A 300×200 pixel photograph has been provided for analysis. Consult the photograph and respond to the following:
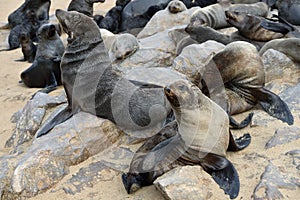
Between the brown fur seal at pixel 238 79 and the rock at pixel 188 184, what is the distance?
133 cm

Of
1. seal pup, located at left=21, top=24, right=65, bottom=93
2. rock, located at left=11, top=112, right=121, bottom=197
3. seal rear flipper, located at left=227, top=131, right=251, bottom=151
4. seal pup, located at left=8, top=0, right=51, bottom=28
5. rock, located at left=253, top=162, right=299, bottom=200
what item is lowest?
seal pup, located at left=8, top=0, right=51, bottom=28

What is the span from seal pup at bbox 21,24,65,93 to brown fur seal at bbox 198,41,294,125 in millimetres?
3176

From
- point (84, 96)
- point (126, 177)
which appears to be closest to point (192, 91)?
point (126, 177)

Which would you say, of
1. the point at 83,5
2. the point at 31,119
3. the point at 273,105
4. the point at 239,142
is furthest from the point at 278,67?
the point at 83,5

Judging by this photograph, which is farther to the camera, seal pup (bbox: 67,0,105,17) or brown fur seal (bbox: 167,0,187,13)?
seal pup (bbox: 67,0,105,17)

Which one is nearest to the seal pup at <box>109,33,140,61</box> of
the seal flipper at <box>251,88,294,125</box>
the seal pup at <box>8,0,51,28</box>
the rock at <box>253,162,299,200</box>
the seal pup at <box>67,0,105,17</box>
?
the seal flipper at <box>251,88,294,125</box>

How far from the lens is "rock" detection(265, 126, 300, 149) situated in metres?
3.62

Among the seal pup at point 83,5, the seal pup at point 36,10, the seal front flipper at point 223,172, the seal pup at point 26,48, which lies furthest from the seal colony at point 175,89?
the seal pup at point 36,10

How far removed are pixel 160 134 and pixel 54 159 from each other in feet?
2.91

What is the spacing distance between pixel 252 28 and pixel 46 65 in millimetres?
3398

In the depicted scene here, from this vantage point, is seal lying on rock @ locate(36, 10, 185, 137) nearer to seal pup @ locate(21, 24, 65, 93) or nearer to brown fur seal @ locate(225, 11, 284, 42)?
brown fur seal @ locate(225, 11, 284, 42)

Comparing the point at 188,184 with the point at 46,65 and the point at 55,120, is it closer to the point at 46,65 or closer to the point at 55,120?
the point at 55,120

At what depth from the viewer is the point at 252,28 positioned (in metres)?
5.85

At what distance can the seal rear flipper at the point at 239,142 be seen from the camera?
11.6 feet
